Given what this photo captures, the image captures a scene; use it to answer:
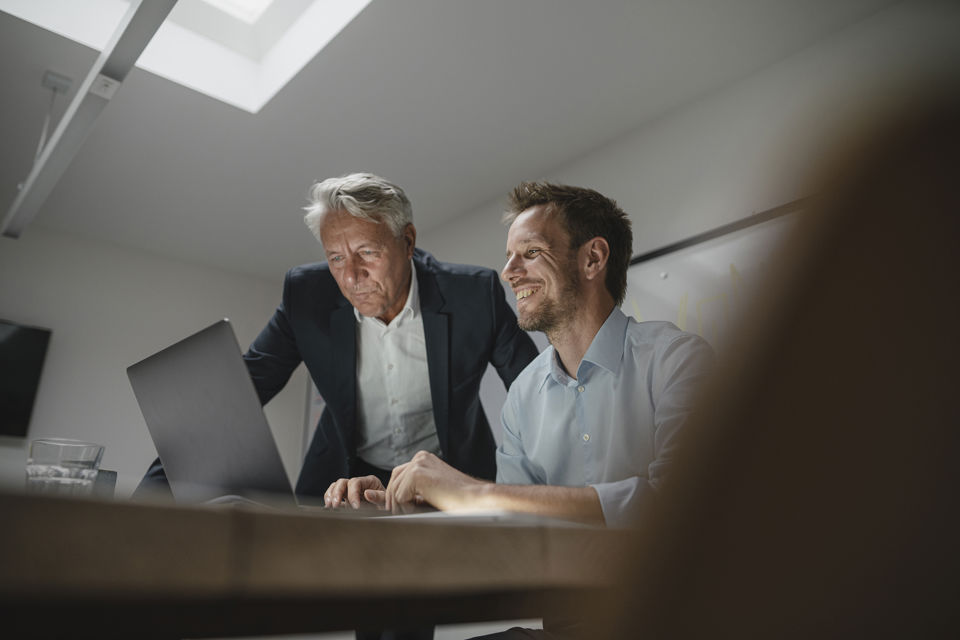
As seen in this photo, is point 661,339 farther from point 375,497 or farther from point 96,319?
point 96,319

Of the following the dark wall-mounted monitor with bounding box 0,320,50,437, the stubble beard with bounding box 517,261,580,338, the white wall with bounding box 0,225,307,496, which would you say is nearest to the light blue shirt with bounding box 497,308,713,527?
the stubble beard with bounding box 517,261,580,338

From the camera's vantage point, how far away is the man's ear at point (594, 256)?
5.86 feet

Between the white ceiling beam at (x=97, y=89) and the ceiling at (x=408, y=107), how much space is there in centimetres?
51

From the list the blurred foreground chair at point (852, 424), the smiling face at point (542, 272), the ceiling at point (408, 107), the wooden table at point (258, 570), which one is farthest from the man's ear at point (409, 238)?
the blurred foreground chair at point (852, 424)

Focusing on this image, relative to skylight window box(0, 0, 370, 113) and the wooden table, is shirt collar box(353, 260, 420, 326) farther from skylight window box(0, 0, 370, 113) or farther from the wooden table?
the wooden table

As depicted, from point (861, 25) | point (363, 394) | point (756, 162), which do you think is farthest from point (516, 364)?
point (861, 25)

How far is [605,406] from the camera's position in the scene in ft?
4.64

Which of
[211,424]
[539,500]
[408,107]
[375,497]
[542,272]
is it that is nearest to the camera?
[539,500]

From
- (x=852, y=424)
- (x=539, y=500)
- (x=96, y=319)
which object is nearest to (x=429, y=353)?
(x=539, y=500)

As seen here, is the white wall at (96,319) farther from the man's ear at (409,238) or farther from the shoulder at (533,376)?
the shoulder at (533,376)

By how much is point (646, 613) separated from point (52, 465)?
3.25 feet

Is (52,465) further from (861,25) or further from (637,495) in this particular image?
(861,25)

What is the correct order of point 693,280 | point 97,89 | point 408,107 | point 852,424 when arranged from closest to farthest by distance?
1. point 852,424
2. point 97,89
3. point 693,280
4. point 408,107

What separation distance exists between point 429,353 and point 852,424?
5.56 ft
